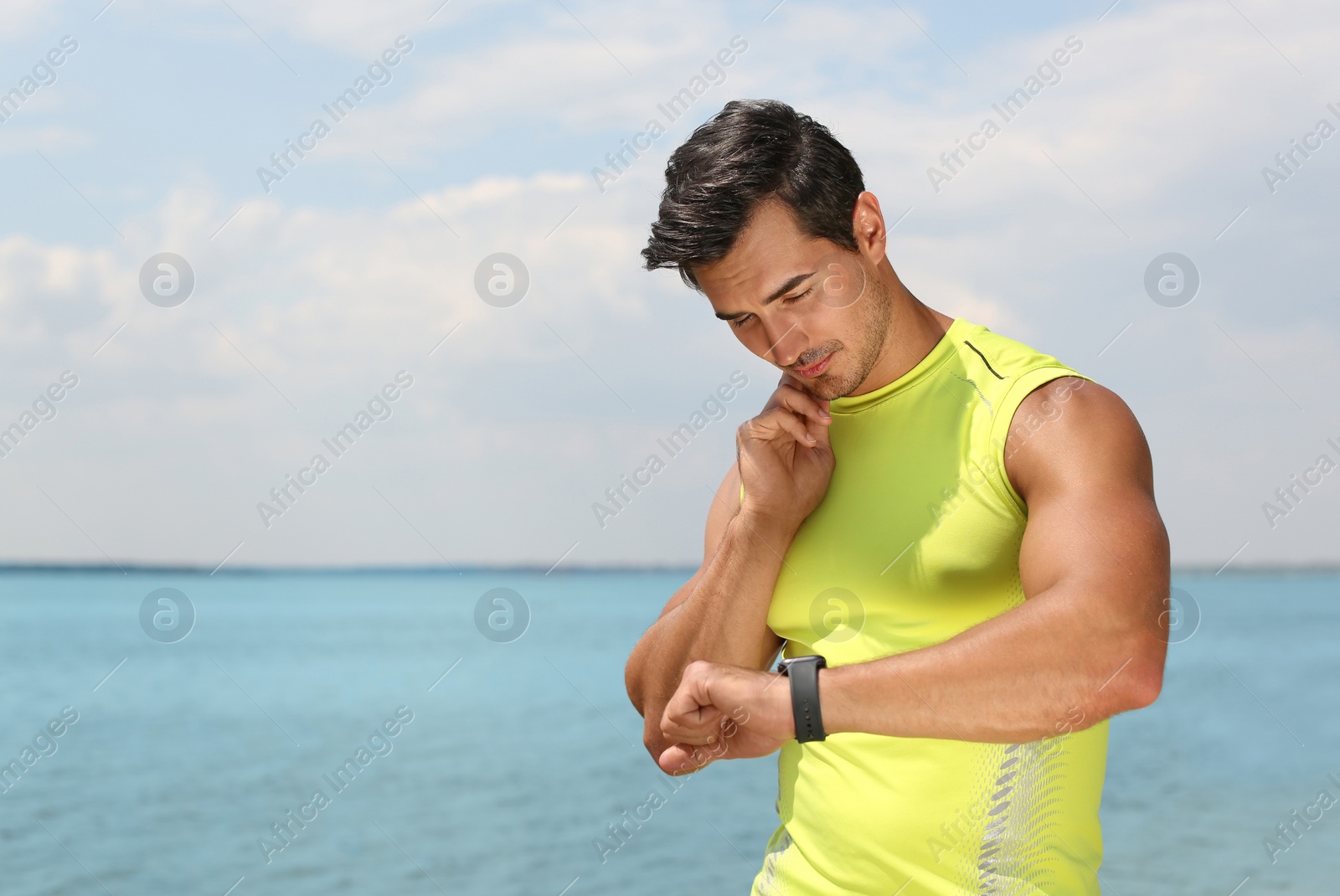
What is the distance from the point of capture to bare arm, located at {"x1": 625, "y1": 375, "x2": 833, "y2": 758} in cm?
209

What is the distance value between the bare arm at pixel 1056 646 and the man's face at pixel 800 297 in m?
0.46

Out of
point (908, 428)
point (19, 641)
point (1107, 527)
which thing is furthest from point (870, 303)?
point (19, 641)

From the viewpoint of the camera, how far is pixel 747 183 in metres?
2.04

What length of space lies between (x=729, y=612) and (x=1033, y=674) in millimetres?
716

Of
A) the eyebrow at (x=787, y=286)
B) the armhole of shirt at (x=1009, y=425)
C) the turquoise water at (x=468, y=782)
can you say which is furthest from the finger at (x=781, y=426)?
the turquoise water at (x=468, y=782)

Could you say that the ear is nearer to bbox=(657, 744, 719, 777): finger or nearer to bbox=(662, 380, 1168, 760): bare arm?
bbox=(662, 380, 1168, 760): bare arm

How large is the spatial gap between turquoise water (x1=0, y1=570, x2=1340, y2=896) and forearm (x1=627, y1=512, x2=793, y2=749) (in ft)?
7.82

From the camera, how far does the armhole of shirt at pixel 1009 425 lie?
5.98 ft

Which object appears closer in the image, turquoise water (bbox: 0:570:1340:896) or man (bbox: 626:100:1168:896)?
man (bbox: 626:100:1168:896)

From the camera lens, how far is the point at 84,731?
67.4 feet

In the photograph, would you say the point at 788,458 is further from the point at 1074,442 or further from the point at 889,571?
the point at 1074,442

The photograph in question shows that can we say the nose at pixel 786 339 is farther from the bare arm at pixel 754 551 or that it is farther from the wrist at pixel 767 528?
the wrist at pixel 767 528

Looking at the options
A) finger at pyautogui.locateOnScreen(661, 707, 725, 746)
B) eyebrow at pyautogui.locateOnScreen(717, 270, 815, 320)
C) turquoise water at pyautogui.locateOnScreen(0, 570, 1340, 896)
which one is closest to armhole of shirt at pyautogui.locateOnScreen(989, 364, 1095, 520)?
eyebrow at pyautogui.locateOnScreen(717, 270, 815, 320)

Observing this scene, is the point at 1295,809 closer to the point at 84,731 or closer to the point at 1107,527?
the point at 1107,527
